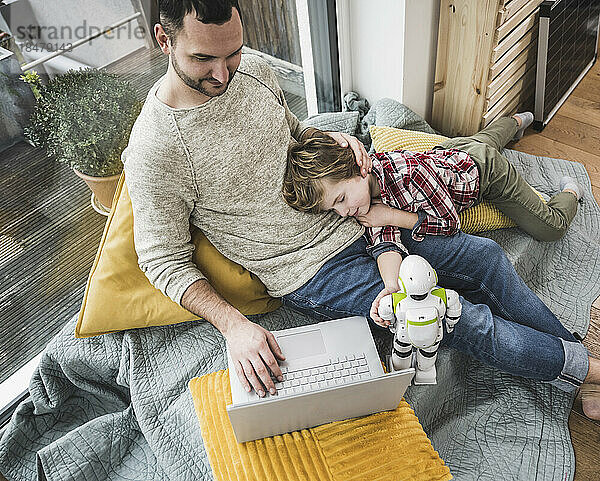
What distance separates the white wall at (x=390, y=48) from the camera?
1.81 metres

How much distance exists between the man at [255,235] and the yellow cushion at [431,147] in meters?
0.24

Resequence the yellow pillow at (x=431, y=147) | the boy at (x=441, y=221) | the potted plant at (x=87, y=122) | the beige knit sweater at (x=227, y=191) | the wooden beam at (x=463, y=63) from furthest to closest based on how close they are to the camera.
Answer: the wooden beam at (x=463, y=63) → the yellow pillow at (x=431, y=147) → the potted plant at (x=87, y=122) → the boy at (x=441, y=221) → the beige knit sweater at (x=227, y=191)

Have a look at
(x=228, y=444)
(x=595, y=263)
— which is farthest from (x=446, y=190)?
(x=228, y=444)

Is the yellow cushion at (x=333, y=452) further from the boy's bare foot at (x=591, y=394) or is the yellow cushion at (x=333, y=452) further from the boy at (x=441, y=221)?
the boy's bare foot at (x=591, y=394)

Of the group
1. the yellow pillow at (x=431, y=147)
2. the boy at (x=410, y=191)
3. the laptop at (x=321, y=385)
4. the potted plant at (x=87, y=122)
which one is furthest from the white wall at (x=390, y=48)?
the laptop at (x=321, y=385)

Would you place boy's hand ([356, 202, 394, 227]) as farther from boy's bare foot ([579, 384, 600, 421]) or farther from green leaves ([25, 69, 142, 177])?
green leaves ([25, 69, 142, 177])

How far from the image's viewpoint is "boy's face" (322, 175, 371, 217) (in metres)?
1.29

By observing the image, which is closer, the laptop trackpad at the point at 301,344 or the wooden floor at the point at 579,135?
the laptop trackpad at the point at 301,344

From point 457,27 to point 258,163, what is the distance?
3.29 ft

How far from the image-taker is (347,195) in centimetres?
131

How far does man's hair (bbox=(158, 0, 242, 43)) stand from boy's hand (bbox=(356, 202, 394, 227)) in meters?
0.59

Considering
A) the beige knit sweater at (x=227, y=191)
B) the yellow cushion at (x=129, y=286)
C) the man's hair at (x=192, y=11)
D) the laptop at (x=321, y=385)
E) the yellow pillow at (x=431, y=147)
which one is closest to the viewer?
the man's hair at (x=192, y=11)

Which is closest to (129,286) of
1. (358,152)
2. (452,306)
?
(358,152)

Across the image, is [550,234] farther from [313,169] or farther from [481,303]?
[313,169]
